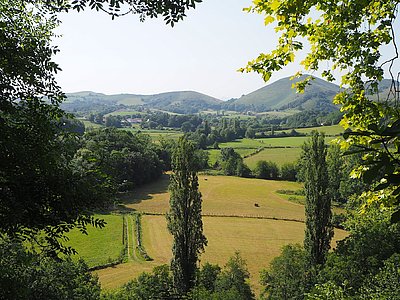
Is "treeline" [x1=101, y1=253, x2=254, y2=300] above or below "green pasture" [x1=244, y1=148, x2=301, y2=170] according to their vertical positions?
below

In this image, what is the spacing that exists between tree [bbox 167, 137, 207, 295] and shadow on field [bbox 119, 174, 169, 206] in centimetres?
2758

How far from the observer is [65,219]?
520 cm

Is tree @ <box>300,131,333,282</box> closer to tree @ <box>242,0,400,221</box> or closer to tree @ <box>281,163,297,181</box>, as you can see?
tree @ <box>242,0,400,221</box>

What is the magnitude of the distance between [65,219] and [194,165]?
16539 mm

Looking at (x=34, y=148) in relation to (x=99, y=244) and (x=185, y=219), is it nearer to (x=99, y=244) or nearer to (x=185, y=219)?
(x=185, y=219)

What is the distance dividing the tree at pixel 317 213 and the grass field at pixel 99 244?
17236 mm

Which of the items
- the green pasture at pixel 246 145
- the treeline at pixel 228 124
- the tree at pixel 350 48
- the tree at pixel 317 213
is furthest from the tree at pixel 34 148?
the treeline at pixel 228 124

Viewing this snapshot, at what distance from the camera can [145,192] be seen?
55531 millimetres

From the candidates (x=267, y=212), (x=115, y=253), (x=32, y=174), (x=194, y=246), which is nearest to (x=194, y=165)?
(x=194, y=246)

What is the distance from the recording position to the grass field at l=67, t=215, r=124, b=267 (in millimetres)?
30172

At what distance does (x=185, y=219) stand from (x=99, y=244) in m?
16.9

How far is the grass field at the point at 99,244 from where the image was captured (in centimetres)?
3017

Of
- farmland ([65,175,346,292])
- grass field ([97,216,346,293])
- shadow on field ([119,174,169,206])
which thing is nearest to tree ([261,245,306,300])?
grass field ([97,216,346,293])

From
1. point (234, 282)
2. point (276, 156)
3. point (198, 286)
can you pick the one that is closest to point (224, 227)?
point (234, 282)
